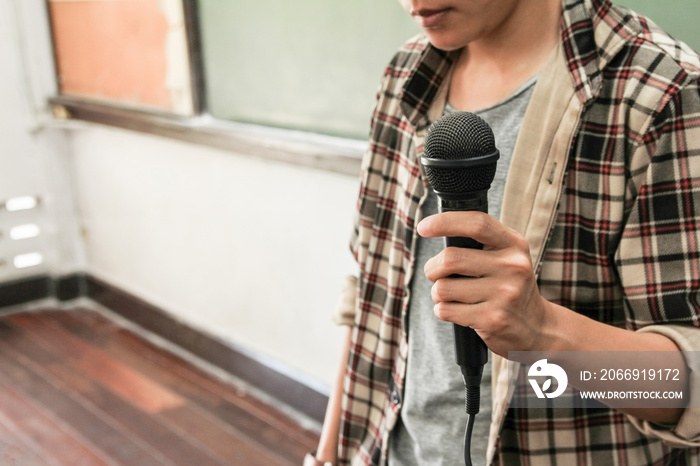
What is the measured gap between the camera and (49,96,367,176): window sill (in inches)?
78.6

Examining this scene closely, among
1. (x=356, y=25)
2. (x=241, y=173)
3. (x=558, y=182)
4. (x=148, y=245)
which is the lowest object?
(x=148, y=245)

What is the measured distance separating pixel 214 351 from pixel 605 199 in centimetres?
223

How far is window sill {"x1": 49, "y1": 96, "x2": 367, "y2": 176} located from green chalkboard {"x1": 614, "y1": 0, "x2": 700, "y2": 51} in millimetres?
845

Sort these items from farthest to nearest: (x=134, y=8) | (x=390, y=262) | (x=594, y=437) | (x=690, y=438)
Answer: (x=134, y=8), (x=390, y=262), (x=594, y=437), (x=690, y=438)

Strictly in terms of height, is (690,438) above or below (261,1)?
below

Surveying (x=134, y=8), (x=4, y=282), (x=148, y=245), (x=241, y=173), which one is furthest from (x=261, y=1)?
(x=4, y=282)

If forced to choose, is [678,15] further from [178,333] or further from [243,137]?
[178,333]

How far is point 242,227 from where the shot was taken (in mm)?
2482

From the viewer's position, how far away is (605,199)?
2.40 ft

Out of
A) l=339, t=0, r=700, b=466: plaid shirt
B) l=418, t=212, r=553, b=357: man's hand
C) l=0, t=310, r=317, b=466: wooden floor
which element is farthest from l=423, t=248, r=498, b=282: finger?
l=0, t=310, r=317, b=466: wooden floor

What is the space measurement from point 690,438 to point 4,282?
10.9ft

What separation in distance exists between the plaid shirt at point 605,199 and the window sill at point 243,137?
1071mm

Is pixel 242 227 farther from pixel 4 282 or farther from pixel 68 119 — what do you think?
pixel 4 282

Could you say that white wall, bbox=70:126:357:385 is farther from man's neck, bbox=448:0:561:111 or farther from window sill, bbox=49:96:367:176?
man's neck, bbox=448:0:561:111
